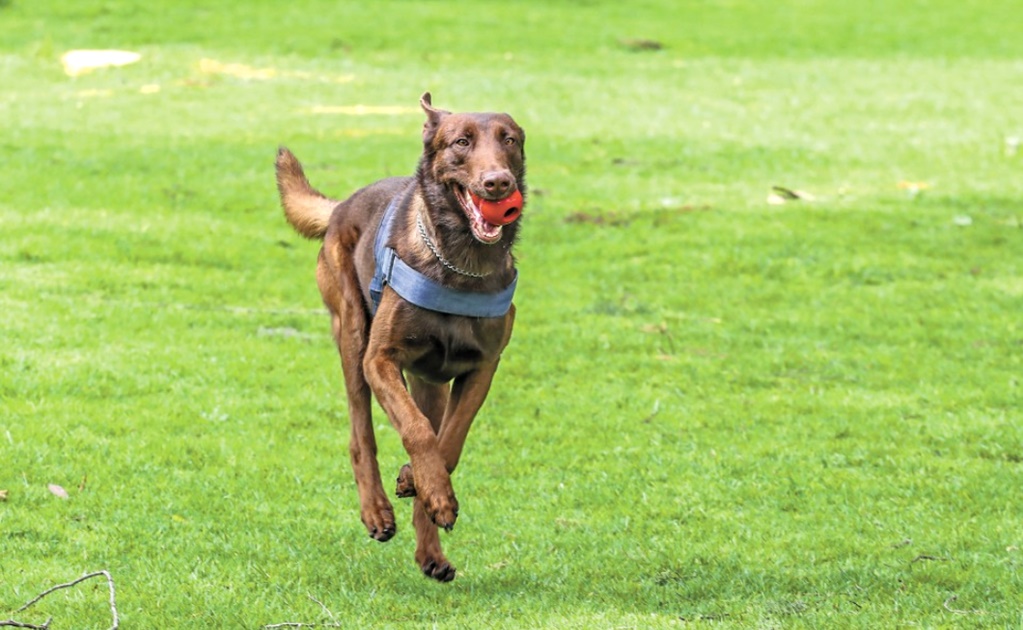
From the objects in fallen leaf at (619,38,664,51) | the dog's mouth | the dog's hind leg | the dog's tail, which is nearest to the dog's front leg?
the dog's hind leg

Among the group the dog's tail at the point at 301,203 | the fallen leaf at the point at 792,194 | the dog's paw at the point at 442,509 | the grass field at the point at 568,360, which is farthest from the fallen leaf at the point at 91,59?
the dog's paw at the point at 442,509

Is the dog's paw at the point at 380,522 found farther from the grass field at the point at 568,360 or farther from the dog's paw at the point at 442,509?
the dog's paw at the point at 442,509

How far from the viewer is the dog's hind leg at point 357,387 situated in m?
7.01

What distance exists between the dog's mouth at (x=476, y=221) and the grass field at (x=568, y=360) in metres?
1.73

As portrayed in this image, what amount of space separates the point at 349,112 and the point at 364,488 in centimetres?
1687

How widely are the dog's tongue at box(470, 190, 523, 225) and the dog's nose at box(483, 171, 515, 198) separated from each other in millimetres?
85

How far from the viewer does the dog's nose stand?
6.27 m

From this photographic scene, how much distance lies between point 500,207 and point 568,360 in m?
5.85

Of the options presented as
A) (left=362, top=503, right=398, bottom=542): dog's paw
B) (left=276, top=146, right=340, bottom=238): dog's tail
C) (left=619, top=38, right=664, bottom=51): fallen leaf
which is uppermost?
(left=276, top=146, right=340, bottom=238): dog's tail

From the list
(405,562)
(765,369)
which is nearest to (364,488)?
(405,562)

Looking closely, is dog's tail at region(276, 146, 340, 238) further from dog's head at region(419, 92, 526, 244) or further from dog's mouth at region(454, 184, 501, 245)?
dog's mouth at region(454, 184, 501, 245)

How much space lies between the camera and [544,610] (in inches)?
265

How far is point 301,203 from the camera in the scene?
27.9 feet

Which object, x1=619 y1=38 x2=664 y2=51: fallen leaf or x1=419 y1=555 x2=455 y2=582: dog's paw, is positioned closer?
x1=419 y1=555 x2=455 y2=582: dog's paw
